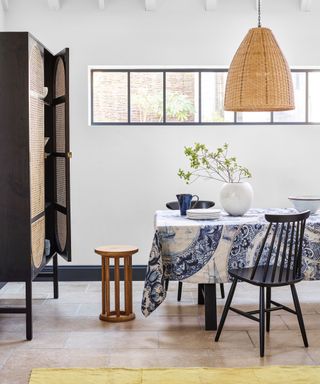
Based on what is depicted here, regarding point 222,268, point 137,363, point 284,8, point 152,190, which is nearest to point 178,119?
point 152,190

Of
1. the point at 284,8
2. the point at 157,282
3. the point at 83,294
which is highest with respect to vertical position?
the point at 284,8

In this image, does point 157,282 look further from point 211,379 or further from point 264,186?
point 264,186

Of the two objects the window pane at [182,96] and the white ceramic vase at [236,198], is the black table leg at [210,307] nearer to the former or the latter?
the white ceramic vase at [236,198]

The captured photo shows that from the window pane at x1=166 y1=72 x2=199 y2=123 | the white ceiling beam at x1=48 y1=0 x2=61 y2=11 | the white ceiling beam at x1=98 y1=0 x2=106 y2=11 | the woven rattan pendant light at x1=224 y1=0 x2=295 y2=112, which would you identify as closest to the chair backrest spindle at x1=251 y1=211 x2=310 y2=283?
the woven rattan pendant light at x1=224 y1=0 x2=295 y2=112

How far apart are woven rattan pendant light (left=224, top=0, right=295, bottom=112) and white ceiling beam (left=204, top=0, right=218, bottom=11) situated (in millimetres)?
1630

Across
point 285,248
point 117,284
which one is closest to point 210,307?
point 117,284

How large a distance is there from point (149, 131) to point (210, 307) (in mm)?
2212

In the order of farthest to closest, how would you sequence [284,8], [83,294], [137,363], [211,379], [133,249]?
[284,8]
[83,294]
[133,249]
[137,363]
[211,379]

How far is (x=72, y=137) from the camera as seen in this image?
6.28m

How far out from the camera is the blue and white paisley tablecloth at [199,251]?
4.46 metres

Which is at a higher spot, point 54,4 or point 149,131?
point 54,4

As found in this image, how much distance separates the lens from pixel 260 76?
4527 mm

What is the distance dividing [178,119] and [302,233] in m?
2.48

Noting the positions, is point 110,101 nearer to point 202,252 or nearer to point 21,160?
point 21,160
